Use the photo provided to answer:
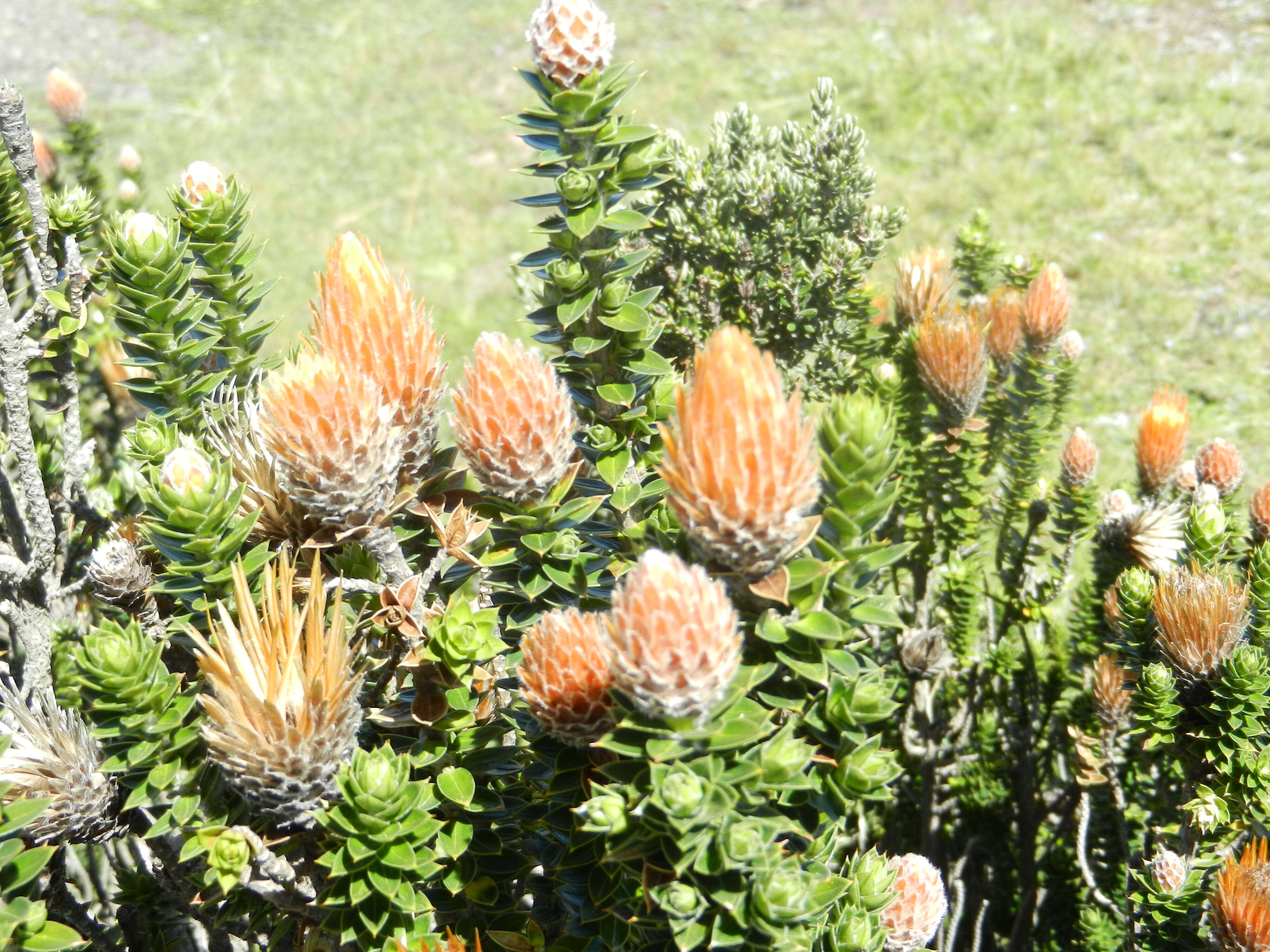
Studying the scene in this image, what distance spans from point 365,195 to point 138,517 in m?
8.70

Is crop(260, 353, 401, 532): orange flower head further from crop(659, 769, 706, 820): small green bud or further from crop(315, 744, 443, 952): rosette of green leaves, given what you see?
crop(659, 769, 706, 820): small green bud

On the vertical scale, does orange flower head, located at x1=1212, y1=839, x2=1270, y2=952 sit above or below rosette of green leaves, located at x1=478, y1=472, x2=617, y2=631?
below

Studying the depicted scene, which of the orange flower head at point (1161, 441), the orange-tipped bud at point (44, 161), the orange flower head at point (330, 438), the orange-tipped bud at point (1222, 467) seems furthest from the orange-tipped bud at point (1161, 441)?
the orange-tipped bud at point (44, 161)

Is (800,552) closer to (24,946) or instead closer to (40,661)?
(24,946)

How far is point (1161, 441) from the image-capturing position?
2775 millimetres

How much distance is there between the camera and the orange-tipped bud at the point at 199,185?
6.16 feet

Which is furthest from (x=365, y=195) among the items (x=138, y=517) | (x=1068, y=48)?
(x=138, y=517)

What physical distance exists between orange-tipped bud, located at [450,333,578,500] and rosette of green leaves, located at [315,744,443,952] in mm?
434

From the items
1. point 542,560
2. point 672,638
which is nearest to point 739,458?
point 672,638

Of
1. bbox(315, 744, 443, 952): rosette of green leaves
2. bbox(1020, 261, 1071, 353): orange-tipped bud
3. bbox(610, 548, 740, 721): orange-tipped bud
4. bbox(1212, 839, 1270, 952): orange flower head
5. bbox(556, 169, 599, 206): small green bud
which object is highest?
bbox(556, 169, 599, 206): small green bud

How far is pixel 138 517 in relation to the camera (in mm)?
1602

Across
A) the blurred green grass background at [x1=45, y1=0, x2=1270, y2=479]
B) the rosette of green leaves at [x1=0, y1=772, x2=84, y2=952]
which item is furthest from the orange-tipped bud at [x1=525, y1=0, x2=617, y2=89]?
the blurred green grass background at [x1=45, y1=0, x2=1270, y2=479]

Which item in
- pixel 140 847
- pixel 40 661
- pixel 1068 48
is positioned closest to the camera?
pixel 40 661

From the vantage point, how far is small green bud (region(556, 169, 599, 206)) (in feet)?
4.99
